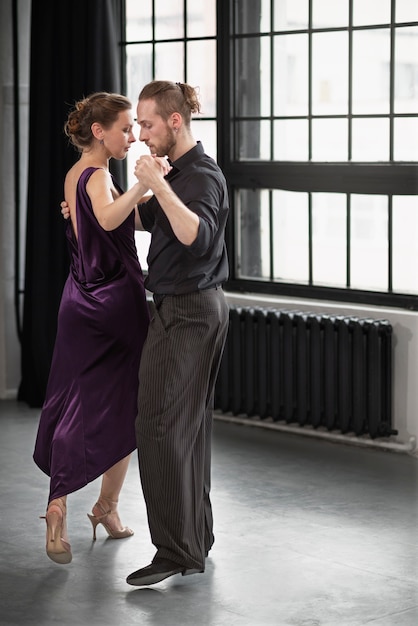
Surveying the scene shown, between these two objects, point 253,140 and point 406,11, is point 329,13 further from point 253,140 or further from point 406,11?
point 253,140

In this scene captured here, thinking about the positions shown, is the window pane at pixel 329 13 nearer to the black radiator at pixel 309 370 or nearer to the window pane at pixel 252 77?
the window pane at pixel 252 77

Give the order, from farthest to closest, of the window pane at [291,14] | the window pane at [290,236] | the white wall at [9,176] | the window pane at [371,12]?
the white wall at [9,176] → the window pane at [290,236] → the window pane at [291,14] → the window pane at [371,12]

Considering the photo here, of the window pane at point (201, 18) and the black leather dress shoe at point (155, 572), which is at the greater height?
the window pane at point (201, 18)

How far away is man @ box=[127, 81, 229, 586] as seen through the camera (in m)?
3.70

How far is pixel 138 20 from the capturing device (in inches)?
272

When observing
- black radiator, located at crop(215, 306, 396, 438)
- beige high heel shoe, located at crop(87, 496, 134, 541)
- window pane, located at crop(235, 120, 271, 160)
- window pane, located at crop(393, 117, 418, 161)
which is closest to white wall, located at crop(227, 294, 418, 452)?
black radiator, located at crop(215, 306, 396, 438)

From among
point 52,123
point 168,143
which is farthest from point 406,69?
point 168,143

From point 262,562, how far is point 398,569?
1.51ft

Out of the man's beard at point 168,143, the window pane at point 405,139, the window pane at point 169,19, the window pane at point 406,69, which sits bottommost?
the man's beard at point 168,143

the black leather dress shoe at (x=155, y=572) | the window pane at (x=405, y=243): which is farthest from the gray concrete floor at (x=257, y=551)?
the window pane at (x=405, y=243)

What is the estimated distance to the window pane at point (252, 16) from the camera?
626cm

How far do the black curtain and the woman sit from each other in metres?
2.34

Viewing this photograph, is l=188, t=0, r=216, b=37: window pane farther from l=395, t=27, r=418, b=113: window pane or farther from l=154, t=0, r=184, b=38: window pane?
l=395, t=27, r=418, b=113: window pane

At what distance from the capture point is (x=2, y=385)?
711 cm
